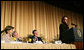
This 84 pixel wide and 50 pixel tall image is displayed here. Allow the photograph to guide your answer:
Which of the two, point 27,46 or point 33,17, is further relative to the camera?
point 33,17

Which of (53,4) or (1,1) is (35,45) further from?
(53,4)

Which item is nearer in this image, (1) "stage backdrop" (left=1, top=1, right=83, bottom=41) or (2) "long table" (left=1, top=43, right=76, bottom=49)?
(2) "long table" (left=1, top=43, right=76, bottom=49)

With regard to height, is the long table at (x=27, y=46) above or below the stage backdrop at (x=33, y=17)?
below

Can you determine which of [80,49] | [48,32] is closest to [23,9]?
[48,32]

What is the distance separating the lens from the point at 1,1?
6207 millimetres

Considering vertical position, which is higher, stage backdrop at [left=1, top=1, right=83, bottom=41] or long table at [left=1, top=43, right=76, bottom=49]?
stage backdrop at [left=1, top=1, right=83, bottom=41]

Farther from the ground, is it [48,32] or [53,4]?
[53,4]

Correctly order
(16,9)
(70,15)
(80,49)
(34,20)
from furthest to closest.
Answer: (70,15) < (34,20) < (16,9) < (80,49)

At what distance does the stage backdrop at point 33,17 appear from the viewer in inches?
250

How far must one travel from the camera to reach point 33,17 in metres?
7.08

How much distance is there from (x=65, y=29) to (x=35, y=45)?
2.22 metres

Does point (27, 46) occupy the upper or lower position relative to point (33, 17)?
lower

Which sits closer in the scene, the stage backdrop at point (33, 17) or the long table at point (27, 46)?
the long table at point (27, 46)

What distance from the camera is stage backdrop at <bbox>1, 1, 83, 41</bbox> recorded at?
634 cm
